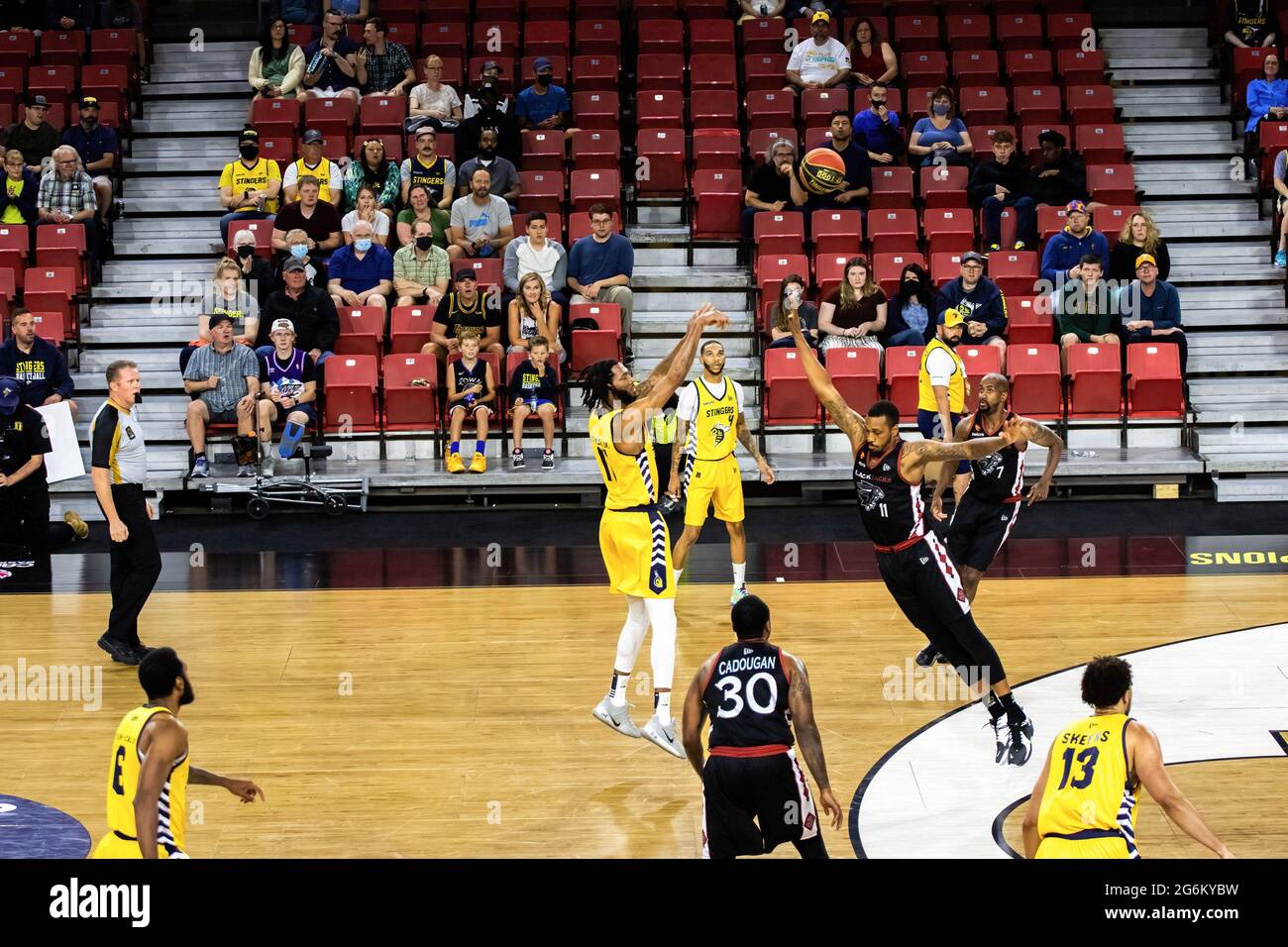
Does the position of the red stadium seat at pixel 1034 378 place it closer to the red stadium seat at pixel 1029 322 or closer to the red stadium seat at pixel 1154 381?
the red stadium seat at pixel 1029 322

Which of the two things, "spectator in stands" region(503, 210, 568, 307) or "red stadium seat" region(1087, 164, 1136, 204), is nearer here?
"spectator in stands" region(503, 210, 568, 307)

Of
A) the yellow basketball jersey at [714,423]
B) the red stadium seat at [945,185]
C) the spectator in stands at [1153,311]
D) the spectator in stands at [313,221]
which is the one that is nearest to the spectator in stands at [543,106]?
the spectator in stands at [313,221]

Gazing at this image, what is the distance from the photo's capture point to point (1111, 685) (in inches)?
216

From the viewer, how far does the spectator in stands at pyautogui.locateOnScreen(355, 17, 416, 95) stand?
16609mm

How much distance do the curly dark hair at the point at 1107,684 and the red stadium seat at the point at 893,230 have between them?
9.72 metres

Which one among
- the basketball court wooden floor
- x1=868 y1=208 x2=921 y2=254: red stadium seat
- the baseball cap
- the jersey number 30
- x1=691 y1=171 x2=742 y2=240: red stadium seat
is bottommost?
the basketball court wooden floor

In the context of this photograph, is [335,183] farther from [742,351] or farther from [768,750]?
[768,750]

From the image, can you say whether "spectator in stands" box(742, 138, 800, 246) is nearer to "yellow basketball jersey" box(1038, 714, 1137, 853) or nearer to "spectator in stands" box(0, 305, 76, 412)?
"spectator in stands" box(0, 305, 76, 412)

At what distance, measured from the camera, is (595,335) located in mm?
14070

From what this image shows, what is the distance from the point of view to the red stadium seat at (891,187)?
15391 millimetres

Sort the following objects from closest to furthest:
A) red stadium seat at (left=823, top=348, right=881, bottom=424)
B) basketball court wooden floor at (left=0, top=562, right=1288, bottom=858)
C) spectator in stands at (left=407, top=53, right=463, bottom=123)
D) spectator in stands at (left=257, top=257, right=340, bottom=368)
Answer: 1. basketball court wooden floor at (left=0, top=562, right=1288, bottom=858)
2. red stadium seat at (left=823, top=348, right=881, bottom=424)
3. spectator in stands at (left=257, top=257, right=340, bottom=368)
4. spectator in stands at (left=407, top=53, right=463, bottom=123)

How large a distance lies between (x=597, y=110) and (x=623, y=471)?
915cm

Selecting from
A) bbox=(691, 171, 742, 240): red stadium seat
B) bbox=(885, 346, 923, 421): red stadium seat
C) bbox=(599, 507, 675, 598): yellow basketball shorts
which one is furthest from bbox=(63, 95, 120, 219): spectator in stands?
bbox=(599, 507, 675, 598): yellow basketball shorts

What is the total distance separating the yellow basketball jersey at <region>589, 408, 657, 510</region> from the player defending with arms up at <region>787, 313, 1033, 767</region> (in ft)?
3.17
